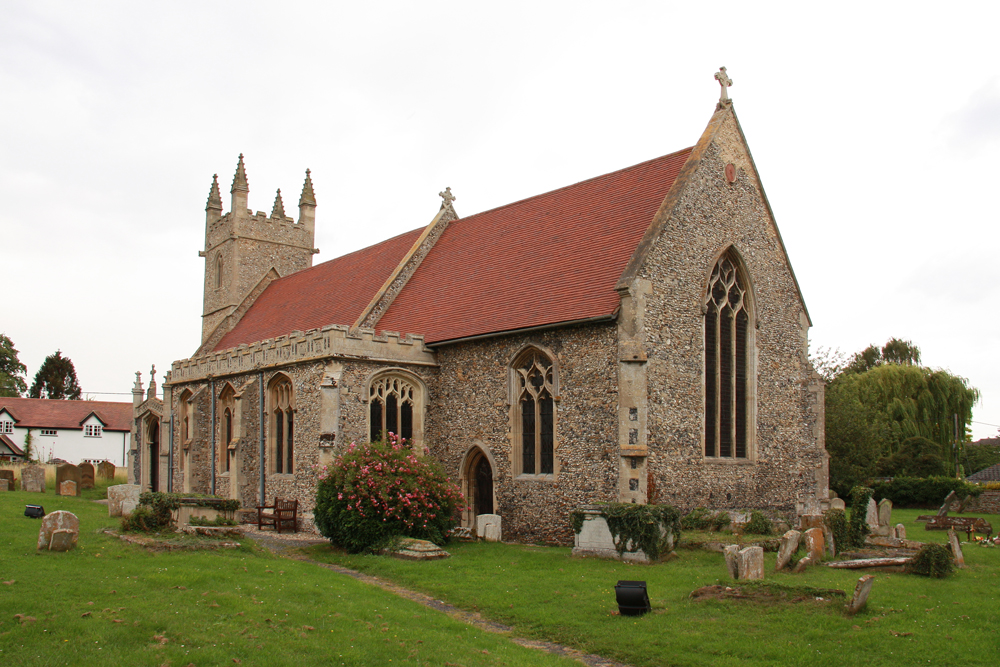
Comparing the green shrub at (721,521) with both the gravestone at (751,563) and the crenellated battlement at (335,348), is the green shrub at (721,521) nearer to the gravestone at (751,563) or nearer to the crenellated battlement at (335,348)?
the gravestone at (751,563)

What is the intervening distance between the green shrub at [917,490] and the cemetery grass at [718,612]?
20017 millimetres

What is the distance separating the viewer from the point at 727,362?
18844 mm

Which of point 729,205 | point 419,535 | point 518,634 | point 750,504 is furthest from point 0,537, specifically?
point 729,205

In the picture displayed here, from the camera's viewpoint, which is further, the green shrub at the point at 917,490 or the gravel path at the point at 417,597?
the green shrub at the point at 917,490

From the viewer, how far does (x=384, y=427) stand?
19375 millimetres

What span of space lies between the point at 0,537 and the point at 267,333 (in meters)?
14.2

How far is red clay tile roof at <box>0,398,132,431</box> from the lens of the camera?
5391 cm

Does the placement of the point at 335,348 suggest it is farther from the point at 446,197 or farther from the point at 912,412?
the point at 912,412

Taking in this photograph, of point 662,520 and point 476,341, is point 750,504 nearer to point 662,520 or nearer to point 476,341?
point 662,520

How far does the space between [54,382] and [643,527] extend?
240 feet

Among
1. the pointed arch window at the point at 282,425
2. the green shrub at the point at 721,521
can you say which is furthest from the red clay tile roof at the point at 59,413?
the green shrub at the point at 721,521

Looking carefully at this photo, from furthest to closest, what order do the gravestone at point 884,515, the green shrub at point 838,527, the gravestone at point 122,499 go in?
the gravestone at point 122,499, the gravestone at point 884,515, the green shrub at point 838,527

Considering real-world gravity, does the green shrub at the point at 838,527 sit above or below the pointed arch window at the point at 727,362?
below

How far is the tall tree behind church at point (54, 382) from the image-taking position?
73.5 m
